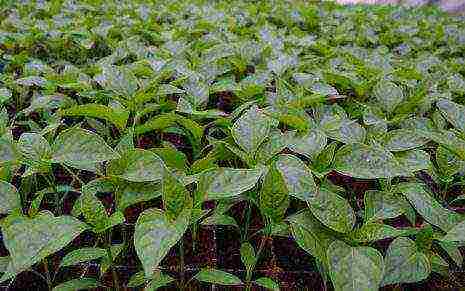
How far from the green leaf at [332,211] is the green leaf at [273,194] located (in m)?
0.06

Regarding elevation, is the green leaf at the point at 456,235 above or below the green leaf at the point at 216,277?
above

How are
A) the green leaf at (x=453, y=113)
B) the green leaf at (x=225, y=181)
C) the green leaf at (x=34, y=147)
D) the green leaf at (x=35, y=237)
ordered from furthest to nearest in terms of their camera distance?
the green leaf at (x=453, y=113) → the green leaf at (x=34, y=147) → the green leaf at (x=225, y=181) → the green leaf at (x=35, y=237)

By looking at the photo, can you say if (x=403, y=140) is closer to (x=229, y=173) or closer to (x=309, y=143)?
(x=309, y=143)

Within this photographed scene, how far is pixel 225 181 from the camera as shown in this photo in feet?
3.03

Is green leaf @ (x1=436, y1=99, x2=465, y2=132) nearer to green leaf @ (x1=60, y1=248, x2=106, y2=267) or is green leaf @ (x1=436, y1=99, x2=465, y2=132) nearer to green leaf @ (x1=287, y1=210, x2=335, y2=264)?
green leaf @ (x1=287, y1=210, x2=335, y2=264)

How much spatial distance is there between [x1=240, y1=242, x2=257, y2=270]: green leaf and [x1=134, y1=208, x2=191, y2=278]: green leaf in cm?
22

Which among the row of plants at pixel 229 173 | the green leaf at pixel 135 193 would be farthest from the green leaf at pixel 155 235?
the green leaf at pixel 135 193

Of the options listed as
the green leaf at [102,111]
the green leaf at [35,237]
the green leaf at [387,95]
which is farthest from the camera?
the green leaf at [387,95]

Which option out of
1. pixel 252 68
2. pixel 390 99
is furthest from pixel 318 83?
pixel 252 68

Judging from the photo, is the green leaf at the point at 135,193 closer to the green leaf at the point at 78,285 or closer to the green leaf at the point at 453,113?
the green leaf at the point at 78,285

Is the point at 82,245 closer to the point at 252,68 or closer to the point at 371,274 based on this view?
the point at 371,274

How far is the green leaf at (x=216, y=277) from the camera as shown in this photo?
0.97 meters

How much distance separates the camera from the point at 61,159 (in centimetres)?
96

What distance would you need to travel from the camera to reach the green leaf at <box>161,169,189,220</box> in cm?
90
